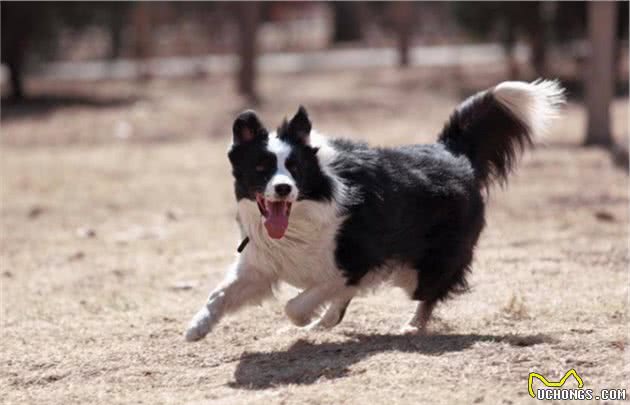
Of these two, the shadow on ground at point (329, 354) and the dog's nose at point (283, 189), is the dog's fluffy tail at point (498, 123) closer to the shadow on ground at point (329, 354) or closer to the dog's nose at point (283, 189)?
the shadow on ground at point (329, 354)

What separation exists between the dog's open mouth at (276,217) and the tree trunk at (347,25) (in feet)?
81.6

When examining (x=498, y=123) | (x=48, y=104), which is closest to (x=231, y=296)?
(x=498, y=123)

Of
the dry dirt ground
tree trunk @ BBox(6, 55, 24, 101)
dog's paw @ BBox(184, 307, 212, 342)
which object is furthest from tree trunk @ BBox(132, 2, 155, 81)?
dog's paw @ BBox(184, 307, 212, 342)

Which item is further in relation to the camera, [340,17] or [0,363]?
[340,17]

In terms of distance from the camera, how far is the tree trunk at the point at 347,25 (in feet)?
99.2

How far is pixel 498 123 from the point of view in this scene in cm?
687

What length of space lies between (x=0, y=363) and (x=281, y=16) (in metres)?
27.4

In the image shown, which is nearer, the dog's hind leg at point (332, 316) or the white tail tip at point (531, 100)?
the dog's hind leg at point (332, 316)

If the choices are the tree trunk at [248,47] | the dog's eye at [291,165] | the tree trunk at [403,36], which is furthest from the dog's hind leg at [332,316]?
the tree trunk at [403,36]

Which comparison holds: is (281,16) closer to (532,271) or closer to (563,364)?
(532,271)

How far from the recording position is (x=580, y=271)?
761 cm

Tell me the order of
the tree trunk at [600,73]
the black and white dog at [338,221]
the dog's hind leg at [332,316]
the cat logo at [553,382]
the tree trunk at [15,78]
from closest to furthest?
1. the cat logo at [553,382]
2. the black and white dog at [338,221]
3. the dog's hind leg at [332,316]
4. the tree trunk at [600,73]
5. the tree trunk at [15,78]

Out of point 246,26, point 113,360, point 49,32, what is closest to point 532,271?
point 113,360

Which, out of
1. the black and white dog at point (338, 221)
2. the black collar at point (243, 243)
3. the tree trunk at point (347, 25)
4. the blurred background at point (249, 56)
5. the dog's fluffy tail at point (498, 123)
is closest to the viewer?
the black and white dog at point (338, 221)
